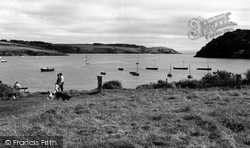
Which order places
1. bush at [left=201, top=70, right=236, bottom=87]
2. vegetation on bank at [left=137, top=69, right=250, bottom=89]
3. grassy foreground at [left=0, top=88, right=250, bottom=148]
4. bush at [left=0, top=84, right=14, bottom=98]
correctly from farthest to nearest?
bush at [left=201, top=70, right=236, bottom=87], vegetation on bank at [left=137, top=69, right=250, bottom=89], bush at [left=0, top=84, right=14, bottom=98], grassy foreground at [left=0, top=88, right=250, bottom=148]

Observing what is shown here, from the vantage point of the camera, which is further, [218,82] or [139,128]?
[218,82]

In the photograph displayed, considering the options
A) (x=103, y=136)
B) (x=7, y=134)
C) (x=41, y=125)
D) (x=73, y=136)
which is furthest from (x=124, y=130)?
(x=7, y=134)

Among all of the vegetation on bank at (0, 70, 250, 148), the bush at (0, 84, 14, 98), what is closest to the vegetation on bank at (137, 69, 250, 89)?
the vegetation on bank at (0, 70, 250, 148)

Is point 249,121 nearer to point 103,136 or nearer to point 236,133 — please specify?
point 236,133

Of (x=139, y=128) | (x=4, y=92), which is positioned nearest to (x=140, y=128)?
(x=139, y=128)

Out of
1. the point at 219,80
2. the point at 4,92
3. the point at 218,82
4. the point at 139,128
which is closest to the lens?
the point at 139,128

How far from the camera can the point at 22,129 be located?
731 cm

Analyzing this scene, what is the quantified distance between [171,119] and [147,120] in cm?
82

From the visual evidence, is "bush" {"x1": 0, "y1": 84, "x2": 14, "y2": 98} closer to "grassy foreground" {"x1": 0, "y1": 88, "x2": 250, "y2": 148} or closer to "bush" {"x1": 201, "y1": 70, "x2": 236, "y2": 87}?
"grassy foreground" {"x1": 0, "y1": 88, "x2": 250, "y2": 148}

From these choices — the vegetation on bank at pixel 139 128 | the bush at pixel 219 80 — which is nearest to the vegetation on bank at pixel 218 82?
the bush at pixel 219 80

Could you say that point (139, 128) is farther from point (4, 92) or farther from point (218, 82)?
point (218, 82)

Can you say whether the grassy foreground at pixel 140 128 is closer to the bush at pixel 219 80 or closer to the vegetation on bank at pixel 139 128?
the vegetation on bank at pixel 139 128

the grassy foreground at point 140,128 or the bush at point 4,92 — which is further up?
the grassy foreground at point 140,128

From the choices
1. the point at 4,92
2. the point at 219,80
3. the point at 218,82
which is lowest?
the point at 4,92
